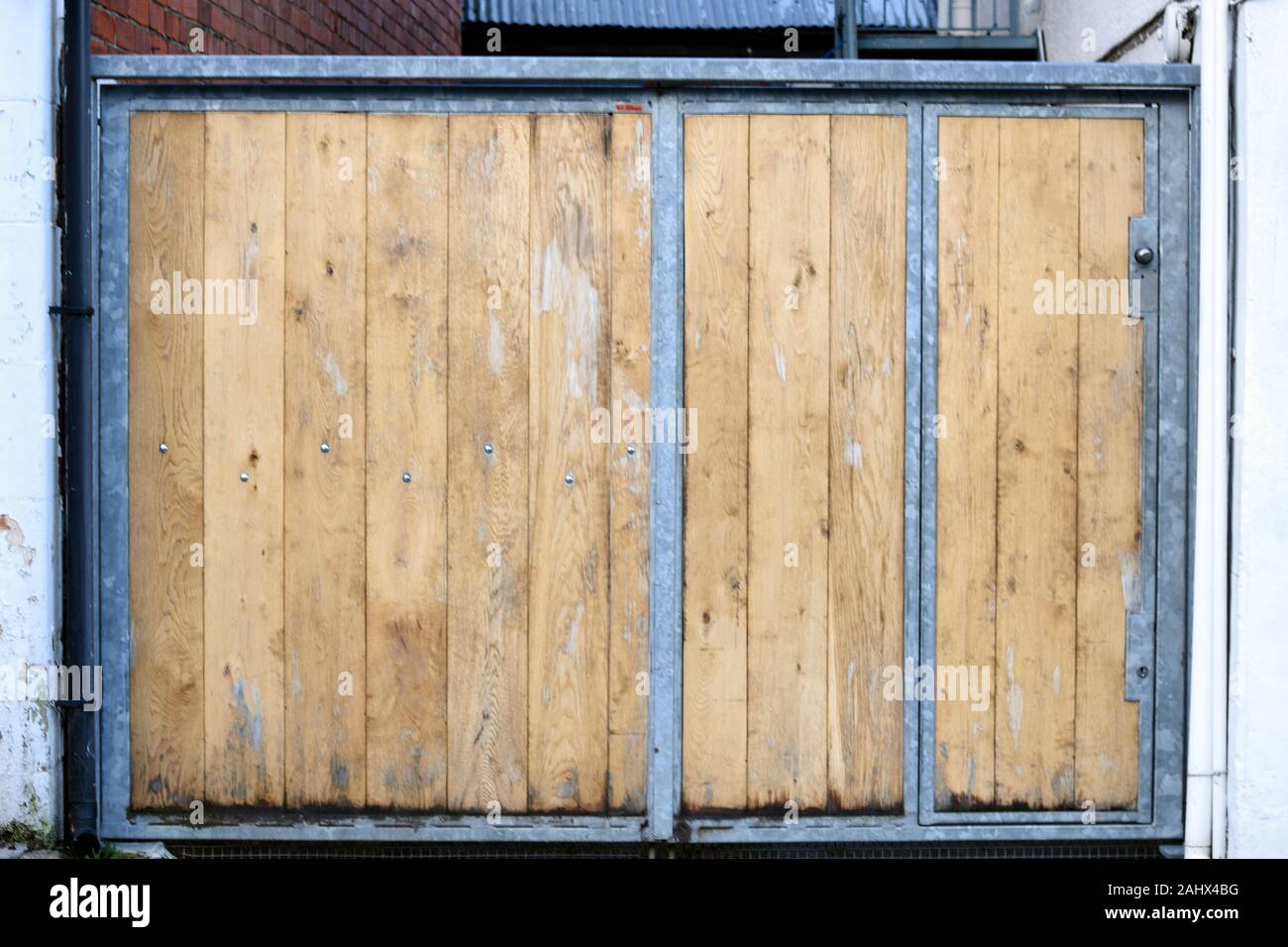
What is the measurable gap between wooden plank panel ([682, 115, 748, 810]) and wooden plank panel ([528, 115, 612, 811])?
252mm

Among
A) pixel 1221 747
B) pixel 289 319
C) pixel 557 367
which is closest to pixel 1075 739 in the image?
pixel 1221 747

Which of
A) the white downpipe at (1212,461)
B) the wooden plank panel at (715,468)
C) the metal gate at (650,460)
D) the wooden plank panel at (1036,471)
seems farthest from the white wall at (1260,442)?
the wooden plank panel at (715,468)

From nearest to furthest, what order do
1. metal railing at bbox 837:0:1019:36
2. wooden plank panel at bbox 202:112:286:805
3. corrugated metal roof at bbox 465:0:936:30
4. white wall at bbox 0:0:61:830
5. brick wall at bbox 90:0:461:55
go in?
white wall at bbox 0:0:61:830
wooden plank panel at bbox 202:112:286:805
brick wall at bbox 90:0:461:55
metal railing at bbox 837:0:1019:36
corrugated metal roof at bbox 465:0:936:30

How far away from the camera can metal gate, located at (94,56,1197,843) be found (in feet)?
12.9

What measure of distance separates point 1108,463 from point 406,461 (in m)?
2.09

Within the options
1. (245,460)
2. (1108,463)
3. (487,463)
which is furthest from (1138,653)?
(245,460)

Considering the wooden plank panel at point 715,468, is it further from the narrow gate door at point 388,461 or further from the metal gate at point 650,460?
the narrow gate door at point 388,461

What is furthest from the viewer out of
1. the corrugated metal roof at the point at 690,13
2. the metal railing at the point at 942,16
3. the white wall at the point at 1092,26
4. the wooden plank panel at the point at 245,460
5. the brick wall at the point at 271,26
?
the corrugated metal roof at the point at 690,13

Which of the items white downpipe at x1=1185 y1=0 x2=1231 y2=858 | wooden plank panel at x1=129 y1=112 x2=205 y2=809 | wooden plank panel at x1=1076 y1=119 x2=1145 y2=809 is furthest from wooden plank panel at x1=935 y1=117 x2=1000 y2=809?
wooden plank panel at x1=129 y1=112 x2=205 y2=809

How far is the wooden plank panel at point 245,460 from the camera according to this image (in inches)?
155

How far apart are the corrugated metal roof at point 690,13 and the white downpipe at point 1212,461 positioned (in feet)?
21.8

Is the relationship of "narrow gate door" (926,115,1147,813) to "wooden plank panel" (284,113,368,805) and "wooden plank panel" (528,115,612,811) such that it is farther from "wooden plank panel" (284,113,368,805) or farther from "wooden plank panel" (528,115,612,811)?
"wooden plank panel" (284,113,368,805)

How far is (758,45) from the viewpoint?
10.8 m

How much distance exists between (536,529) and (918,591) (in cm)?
115
